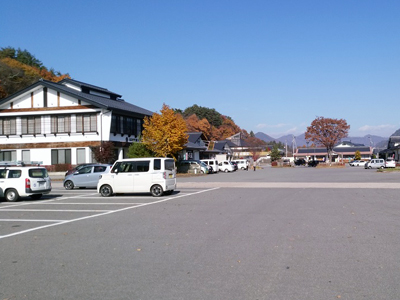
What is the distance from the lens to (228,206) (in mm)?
15656

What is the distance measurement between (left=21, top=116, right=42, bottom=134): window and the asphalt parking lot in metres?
34.6

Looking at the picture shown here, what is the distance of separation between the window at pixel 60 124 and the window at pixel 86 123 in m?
1.21

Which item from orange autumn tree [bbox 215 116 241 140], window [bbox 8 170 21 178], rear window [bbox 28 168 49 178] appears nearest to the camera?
window [bbox 8 170 21 178]

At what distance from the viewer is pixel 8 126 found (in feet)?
156

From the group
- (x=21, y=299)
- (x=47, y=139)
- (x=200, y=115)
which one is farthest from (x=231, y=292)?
(x=200, y=115)

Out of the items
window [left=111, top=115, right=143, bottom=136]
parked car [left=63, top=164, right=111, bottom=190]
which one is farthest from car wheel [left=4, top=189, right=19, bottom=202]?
window [left=111, top=115, right=143, bottom=136]

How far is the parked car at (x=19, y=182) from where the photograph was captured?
61.6ft

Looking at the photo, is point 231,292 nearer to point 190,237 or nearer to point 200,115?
point 190,237

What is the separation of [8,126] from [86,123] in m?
10.0

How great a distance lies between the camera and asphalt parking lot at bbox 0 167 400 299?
587cm

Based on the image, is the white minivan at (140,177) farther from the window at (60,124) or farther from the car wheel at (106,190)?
the window at (60,124)

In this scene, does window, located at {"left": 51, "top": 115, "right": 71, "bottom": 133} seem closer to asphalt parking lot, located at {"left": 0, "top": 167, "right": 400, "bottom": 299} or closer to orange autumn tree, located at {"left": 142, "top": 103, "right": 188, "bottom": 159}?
orange autumn tree, located at {"left": 142, "top": 103, "right": 188, "bottom": 159}

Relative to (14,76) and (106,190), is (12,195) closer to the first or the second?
(106,190)

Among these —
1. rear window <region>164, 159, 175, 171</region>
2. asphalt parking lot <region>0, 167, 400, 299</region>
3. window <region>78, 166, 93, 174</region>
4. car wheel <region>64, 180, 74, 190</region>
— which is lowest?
asphalt parking lot <region>0, 167, 400, 299</region>
